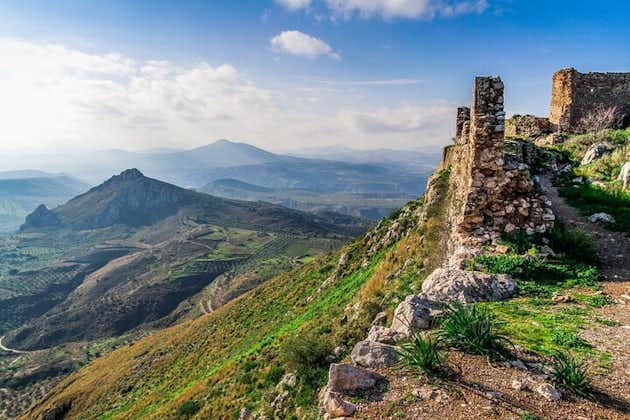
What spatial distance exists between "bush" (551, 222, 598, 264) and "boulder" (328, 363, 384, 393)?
25.3 ft

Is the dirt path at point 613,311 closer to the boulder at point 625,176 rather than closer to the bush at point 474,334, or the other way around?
the bush at point 474,334

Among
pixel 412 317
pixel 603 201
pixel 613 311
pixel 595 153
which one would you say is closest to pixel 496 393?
pixel 412 317

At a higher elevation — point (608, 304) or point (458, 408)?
point (608, 304)

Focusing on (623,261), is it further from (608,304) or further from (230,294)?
(230,294)

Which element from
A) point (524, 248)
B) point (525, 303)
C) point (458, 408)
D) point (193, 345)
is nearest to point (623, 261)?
point (524, 248)

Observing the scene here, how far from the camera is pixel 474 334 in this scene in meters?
6.66

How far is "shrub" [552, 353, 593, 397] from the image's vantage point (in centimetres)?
542

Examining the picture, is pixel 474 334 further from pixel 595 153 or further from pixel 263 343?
pixel 263 343

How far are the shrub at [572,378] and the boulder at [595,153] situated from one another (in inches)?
713

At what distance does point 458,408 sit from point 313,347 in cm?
661

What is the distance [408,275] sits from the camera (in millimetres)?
14008

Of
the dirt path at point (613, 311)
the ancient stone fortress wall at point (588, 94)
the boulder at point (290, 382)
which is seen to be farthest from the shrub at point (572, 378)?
the ancient stone fortress wall at point (588, 94)

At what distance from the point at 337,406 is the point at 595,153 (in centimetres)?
2147

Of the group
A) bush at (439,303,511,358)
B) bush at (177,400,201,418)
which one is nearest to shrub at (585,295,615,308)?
bush at (439,303,511,358)
